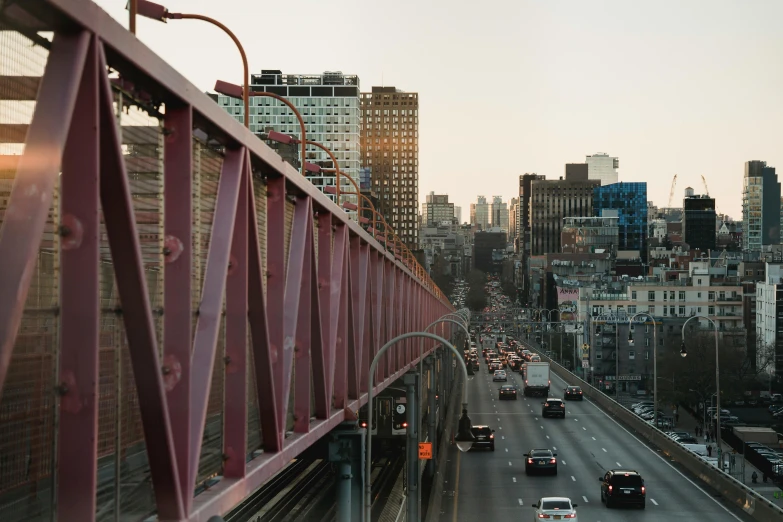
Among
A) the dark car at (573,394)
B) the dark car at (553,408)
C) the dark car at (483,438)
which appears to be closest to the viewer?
the dark car at (483,438)

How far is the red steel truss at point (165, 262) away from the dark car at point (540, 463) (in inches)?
1479

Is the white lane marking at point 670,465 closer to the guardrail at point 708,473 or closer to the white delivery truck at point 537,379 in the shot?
the guardrail at point 708,473

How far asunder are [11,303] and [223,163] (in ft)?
17.9

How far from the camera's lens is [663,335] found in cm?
14338

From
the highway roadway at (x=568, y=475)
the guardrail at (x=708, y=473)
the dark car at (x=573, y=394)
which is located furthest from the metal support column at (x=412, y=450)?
the dark car at (x=573, y=394)

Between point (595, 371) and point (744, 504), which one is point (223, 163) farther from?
point (595, 371)

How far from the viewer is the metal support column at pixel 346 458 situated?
931 inches

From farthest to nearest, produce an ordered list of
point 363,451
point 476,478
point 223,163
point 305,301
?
point 476,478, point 363,451, point 305,301, point 223,163

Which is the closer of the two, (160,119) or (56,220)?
(56,220)

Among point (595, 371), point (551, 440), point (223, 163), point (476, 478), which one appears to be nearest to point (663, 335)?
point (595, 371)

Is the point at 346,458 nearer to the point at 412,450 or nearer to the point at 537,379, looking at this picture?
the point at 412,450

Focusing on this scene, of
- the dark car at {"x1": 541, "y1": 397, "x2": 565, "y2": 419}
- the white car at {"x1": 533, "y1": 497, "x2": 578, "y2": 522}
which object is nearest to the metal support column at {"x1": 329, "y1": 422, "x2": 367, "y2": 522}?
the white car at {"x1": 533, "y1": 497, "x2": 578, "y2": 522}

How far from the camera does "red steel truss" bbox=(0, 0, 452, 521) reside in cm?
661

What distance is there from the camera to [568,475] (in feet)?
176
